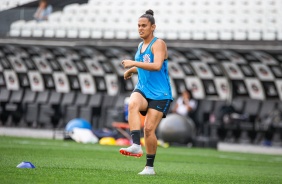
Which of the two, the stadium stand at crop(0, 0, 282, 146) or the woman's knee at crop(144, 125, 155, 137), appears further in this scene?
the stadium stand at crop(0, 0, 282, 146)

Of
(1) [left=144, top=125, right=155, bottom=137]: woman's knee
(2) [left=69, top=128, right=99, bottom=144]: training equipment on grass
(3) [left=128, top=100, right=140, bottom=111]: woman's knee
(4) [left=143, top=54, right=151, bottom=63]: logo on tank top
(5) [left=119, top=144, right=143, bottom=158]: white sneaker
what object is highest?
(4) [left=143, top=54, right=151, bottom=63]: logo on tank top

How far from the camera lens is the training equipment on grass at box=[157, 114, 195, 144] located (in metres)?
23.7

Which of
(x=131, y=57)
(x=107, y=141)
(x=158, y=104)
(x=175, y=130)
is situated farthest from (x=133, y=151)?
(x=131, y=57)

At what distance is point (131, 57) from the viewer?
30.1 m

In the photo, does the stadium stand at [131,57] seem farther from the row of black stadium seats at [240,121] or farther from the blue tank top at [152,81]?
the blue tank top at [152,81]

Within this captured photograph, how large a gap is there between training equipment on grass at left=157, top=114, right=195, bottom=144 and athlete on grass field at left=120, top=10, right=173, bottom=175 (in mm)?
12906

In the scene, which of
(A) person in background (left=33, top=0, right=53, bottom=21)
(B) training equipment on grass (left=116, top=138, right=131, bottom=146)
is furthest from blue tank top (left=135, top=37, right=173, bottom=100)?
(A) person in background (left=33, top=0, right=53, bottom=21)

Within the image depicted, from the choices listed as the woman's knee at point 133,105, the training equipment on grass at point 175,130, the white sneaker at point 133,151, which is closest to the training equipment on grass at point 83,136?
the training equipment on grass at point 175,130

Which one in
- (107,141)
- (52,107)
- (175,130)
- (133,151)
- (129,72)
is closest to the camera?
(133,151)

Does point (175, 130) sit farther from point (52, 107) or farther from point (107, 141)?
point (52, 107)

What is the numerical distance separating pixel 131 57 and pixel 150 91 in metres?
19.5

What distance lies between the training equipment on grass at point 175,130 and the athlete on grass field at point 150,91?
12.9 metres

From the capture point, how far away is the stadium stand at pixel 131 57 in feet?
90.9

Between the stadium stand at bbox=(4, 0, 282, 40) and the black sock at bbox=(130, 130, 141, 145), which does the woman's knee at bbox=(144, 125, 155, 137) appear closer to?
the black sock at bbox=(130, 130, 141, 145)
